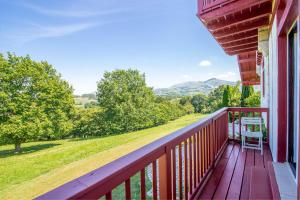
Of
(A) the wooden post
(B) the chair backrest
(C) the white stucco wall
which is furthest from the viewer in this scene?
(B) the chair backrest

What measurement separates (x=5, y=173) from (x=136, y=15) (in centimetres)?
1830

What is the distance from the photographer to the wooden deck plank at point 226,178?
218 centimetres

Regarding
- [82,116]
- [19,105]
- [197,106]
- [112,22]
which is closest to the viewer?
[19,105]

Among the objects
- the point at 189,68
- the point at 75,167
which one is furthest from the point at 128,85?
the point at 189,68

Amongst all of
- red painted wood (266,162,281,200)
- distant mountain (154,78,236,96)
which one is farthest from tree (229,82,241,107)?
distant mountain (154,78,236,96)

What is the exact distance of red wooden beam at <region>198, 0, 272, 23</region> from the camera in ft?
10.2

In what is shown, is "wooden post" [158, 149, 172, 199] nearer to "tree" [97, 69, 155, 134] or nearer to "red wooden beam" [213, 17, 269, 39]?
"red wooden beam" [213, 17, 269, 39]

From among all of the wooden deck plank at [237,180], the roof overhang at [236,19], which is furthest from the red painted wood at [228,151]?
the roof overhang at [236,19]

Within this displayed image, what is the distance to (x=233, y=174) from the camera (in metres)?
2.72

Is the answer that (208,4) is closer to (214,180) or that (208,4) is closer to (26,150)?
(214,180)

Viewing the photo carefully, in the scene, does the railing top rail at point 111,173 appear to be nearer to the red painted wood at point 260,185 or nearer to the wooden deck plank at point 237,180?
the wooden deck plank at point 237,180

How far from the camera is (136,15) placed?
21.4 metres

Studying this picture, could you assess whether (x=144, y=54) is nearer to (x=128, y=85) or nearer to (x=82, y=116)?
(x=128, y=85)

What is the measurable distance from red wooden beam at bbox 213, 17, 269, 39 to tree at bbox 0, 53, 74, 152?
51.2ft
